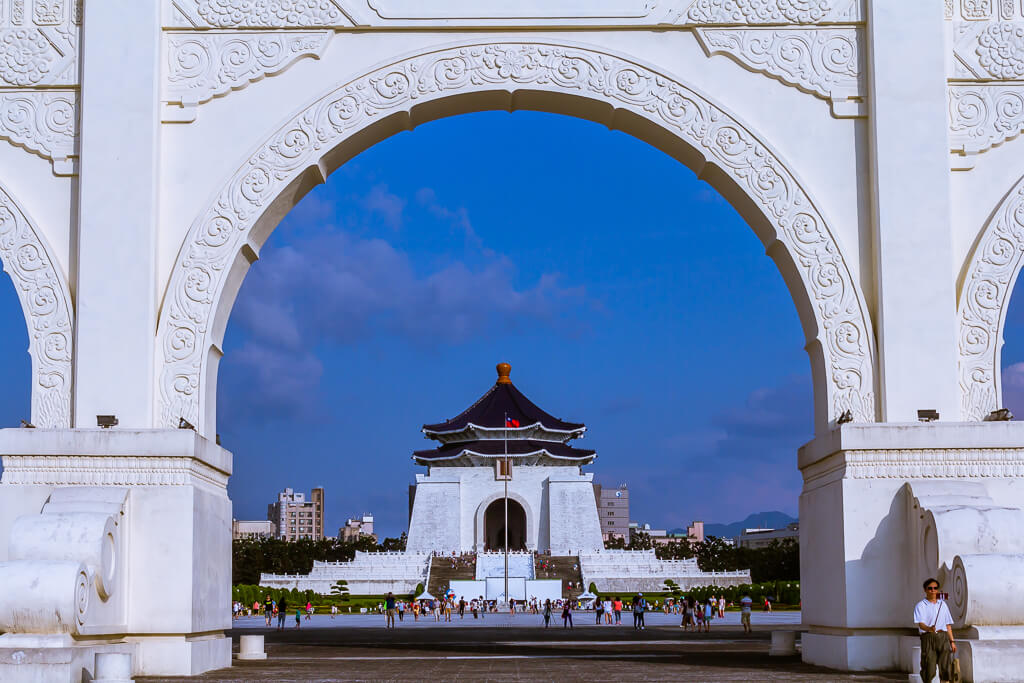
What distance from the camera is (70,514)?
30.2 feet

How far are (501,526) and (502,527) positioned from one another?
197 mm

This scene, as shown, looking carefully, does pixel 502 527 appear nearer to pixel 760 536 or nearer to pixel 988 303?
pixel 988 303

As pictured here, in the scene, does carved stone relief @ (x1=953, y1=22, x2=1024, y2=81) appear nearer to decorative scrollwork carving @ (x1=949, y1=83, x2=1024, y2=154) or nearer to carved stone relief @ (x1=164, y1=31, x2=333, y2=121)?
decorative scrollwork carving @ (x1=949, y1=83, x2=1024, y2=154)

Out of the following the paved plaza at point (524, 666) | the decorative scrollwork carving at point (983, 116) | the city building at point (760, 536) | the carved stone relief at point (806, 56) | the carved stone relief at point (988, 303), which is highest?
the carved stone relief at point (806, 56)

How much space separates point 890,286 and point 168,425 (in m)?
5.94

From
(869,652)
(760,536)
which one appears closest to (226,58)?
(869,652)

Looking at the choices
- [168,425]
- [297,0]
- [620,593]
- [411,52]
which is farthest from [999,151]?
[620,593]

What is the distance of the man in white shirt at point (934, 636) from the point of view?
26.4 ft

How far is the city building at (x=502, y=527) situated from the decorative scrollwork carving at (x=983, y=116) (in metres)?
38.8

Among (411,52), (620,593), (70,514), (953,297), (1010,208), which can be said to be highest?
(411,52)

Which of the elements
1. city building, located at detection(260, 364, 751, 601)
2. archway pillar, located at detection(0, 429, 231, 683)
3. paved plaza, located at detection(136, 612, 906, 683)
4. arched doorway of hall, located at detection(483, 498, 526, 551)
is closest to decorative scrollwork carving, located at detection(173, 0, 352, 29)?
archway pillar, located at detection(0, 429, 231, 683)

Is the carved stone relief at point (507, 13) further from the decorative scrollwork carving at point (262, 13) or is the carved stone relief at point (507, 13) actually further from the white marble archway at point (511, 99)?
the white marble archway at point (511, 99)

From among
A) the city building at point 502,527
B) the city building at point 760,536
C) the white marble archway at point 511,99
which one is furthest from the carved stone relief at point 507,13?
the city building at point 760,536

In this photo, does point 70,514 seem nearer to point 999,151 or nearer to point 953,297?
point 953,297
